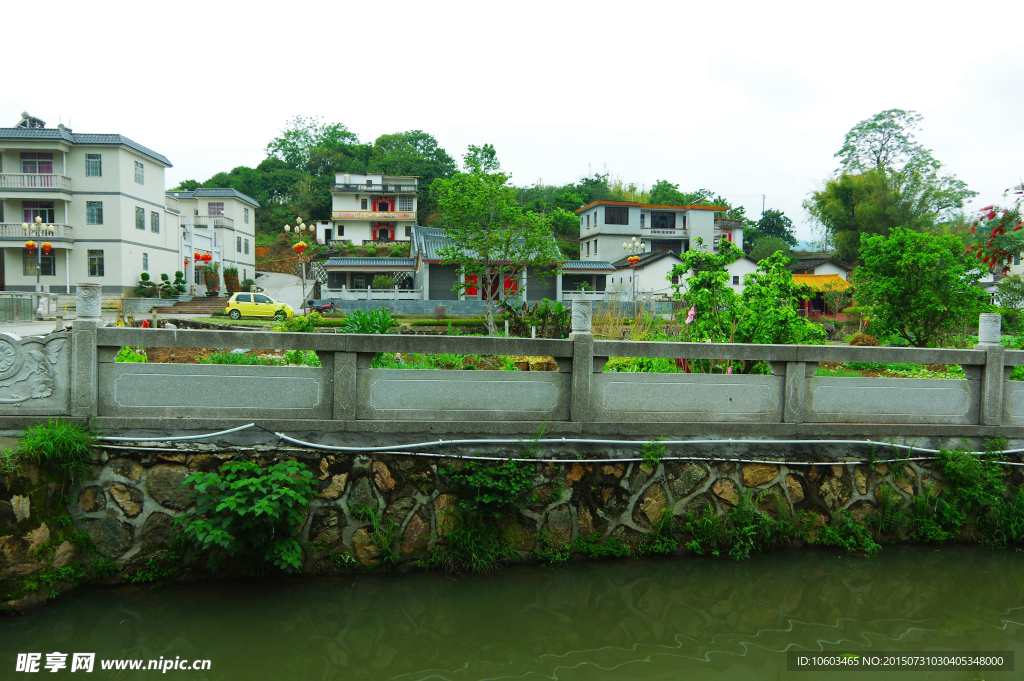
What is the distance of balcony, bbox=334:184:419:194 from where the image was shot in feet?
162

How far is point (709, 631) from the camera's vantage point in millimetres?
4406

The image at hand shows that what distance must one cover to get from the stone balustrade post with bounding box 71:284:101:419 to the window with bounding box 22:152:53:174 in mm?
31814

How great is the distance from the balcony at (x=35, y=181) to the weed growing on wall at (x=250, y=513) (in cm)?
3188

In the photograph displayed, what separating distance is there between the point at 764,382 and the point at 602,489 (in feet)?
5.74

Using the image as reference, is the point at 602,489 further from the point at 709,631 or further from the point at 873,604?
the point at 873,604

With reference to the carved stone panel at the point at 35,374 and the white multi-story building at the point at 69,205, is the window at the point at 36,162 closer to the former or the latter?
the white multi-story building at the point at 69,205

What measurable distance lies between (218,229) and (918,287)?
127 feet

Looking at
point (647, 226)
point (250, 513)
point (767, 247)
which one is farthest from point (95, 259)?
point (767, 247)

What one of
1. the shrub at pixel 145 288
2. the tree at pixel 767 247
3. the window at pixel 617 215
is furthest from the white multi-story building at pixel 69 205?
the tree at pixel 767 247

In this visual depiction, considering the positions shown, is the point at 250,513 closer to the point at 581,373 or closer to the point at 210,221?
the point at 581,373

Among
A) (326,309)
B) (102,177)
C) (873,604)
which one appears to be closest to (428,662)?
(873,604)

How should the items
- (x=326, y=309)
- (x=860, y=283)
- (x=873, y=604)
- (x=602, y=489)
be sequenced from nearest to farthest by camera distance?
(x=873, y=604), (x=602, y=489), (x=860, y=283), (x=326, y=309)

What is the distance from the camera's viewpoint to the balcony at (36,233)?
93.1ft

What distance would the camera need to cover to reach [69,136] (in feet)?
94.7
